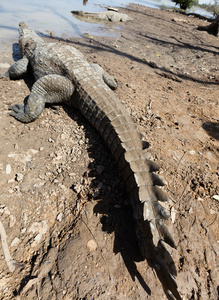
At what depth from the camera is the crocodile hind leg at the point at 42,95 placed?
118 inches

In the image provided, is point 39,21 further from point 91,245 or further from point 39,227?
point 91,245

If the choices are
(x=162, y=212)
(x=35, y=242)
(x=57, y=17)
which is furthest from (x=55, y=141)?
(x=57, y=17)

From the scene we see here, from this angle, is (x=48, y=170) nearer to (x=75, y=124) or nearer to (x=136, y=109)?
(x=75, y=124)

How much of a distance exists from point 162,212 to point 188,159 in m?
1.36

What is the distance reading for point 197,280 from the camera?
1.66 m

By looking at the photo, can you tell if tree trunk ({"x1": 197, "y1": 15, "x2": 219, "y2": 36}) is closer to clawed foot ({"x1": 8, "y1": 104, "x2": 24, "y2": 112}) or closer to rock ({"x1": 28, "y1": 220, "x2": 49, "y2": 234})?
clawed foot ({"x1": 8, "y1": 104, "x2": 24, "y2": 112})

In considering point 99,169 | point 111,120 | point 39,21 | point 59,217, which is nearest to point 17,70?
point 111,120

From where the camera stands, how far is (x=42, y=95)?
316 cm

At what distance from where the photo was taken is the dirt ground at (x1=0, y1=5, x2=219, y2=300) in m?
1.61

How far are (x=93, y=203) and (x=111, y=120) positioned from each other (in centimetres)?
114

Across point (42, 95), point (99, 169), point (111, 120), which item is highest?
point (111, 120)

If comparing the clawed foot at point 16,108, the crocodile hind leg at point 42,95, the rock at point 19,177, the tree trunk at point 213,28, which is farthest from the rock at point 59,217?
the tree trunk at point 213,28

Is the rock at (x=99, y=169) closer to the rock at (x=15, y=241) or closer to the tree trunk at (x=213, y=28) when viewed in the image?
the rock at (x=15, y=241)

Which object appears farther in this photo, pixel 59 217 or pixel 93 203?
pixel 93 203
